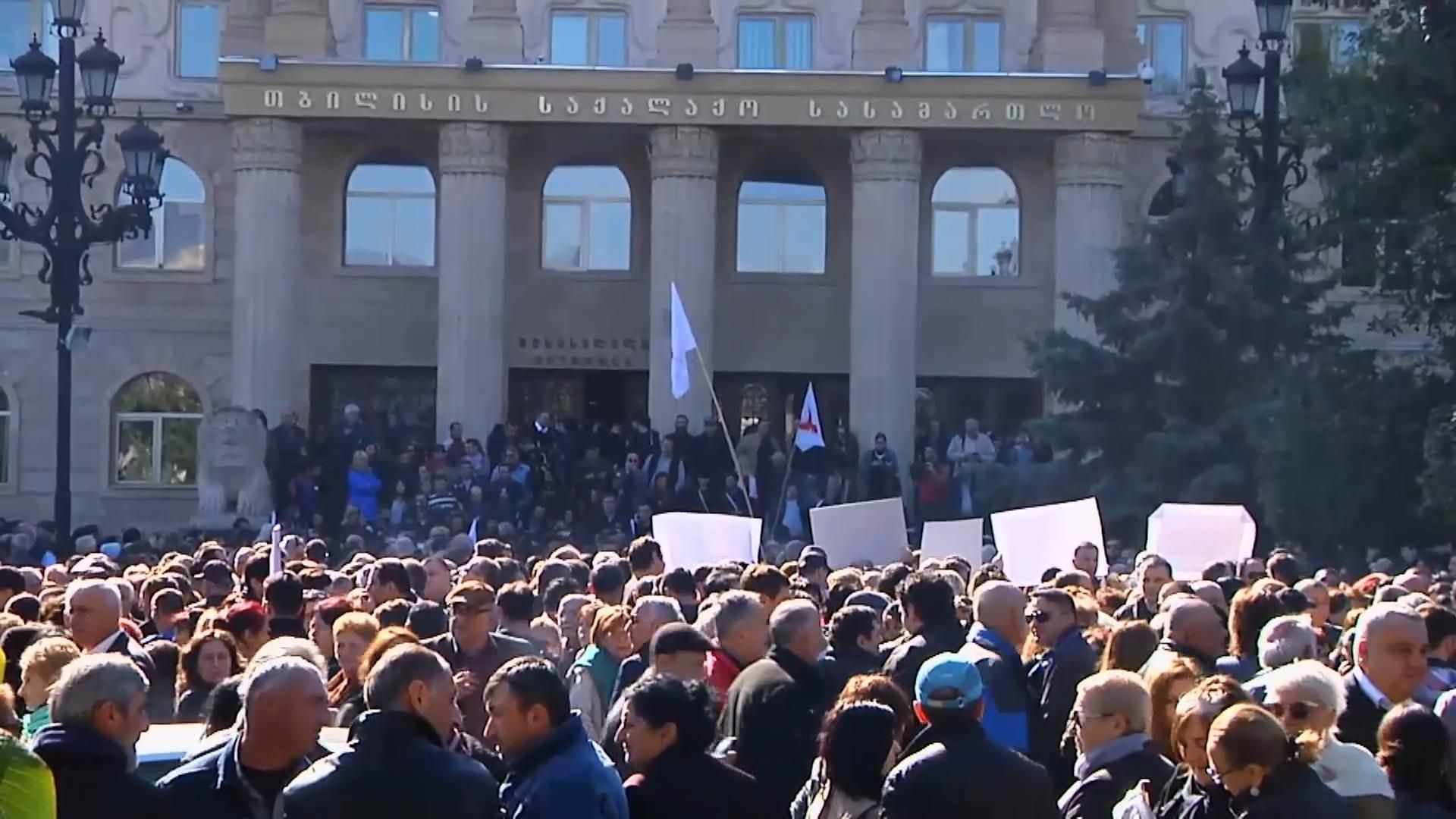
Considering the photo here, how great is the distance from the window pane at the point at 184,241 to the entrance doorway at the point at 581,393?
6.45 m

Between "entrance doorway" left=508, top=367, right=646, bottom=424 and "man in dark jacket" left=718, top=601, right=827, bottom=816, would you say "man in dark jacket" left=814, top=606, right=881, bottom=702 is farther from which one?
"entrance doorway" left=508, top=367, right=646, bottom=424

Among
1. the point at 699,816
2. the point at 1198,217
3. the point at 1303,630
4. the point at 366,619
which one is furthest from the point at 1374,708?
the point at 1198,217

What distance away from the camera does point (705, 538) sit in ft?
53.2

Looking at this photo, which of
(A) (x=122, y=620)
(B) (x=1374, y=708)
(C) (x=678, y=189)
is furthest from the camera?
(C) (x=678, y=189)

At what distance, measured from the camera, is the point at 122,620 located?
1098cm

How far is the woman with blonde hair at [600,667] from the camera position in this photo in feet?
32.3

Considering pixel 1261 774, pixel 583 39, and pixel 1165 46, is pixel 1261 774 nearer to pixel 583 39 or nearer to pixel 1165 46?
pixel 583 39

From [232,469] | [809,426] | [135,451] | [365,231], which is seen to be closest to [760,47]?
[365,231]

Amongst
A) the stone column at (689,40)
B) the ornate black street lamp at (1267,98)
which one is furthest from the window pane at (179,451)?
the ornate black street lamp at (1267,98)

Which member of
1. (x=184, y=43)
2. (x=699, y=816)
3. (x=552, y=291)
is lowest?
(x=699, y=816)

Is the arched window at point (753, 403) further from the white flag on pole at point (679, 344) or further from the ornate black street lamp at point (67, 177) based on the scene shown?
the ornate black street lamp at point (67, 177)

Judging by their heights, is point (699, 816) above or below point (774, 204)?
below

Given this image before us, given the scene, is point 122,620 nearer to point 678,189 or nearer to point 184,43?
point 678,189

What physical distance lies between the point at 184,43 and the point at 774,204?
37.5 ft
